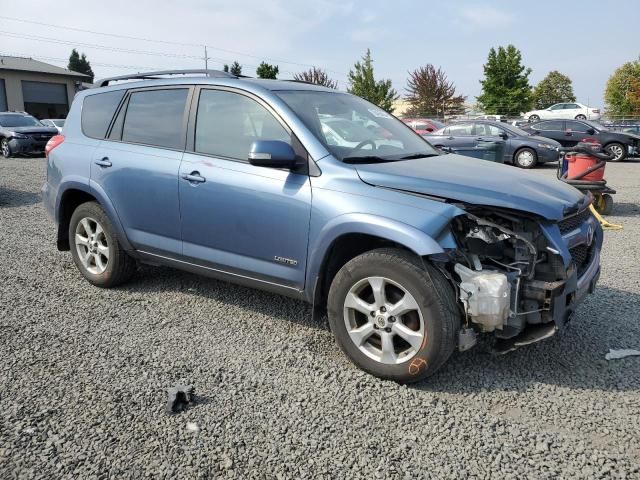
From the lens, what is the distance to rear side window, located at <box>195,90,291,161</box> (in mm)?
3817

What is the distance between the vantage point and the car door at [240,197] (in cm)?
356

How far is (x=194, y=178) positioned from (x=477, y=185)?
197 cm

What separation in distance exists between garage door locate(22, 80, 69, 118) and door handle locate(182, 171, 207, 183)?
45.2m

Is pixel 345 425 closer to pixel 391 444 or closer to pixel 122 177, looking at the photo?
pixel 391 444

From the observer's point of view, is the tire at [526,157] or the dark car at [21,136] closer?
the tire at [526,157]

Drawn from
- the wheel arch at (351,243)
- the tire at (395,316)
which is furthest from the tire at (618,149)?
the tire at (395,316)

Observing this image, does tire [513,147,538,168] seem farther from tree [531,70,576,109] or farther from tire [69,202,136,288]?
tree [531,70,576,109]

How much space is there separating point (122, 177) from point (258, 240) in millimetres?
1465

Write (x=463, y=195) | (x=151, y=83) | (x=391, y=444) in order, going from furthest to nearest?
(x=151, y=83) → (x=463, y=195) → (x=391, y=444)

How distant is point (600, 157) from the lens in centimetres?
812

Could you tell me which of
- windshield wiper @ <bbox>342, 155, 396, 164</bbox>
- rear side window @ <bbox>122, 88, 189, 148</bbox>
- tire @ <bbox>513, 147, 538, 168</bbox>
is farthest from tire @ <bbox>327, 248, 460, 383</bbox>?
tire @ <bbox>513, 147, 538, 168</bbox>

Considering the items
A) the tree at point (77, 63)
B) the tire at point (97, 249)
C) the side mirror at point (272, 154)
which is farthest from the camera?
the tree at point (77, 63)

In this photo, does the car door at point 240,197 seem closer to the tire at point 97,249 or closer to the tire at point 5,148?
the tire at point 97,249

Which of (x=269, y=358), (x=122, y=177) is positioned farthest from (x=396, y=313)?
(x=122, y=177)
